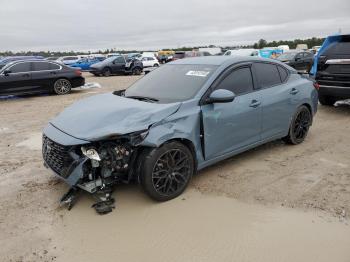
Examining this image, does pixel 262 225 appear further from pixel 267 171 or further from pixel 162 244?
pixel 267 171

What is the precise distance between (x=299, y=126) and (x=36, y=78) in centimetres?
1071

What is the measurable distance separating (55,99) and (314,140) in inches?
376

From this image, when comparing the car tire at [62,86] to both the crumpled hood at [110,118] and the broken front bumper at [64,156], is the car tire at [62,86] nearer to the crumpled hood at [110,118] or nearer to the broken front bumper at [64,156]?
the crumpled hood at [110,118]

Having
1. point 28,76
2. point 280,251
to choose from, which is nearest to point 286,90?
point 280,251

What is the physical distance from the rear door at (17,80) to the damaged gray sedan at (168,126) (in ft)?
31.0

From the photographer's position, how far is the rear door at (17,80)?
42.9 feet

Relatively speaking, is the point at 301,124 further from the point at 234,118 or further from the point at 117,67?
the point at 117,67

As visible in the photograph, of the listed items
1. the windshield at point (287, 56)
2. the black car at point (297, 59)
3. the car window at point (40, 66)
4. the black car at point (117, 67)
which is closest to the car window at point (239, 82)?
the car window at point (40, 66)

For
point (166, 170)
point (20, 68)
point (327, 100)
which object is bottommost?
point (327, 100)

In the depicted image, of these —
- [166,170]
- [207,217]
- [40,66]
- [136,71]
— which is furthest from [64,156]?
[136,71]

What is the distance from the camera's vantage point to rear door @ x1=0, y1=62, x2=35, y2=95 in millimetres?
13086

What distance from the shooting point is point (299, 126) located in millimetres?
6234

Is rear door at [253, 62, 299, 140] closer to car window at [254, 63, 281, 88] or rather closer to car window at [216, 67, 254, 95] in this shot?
car window at [254, 63, 281, 88]

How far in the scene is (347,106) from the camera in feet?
31.8
